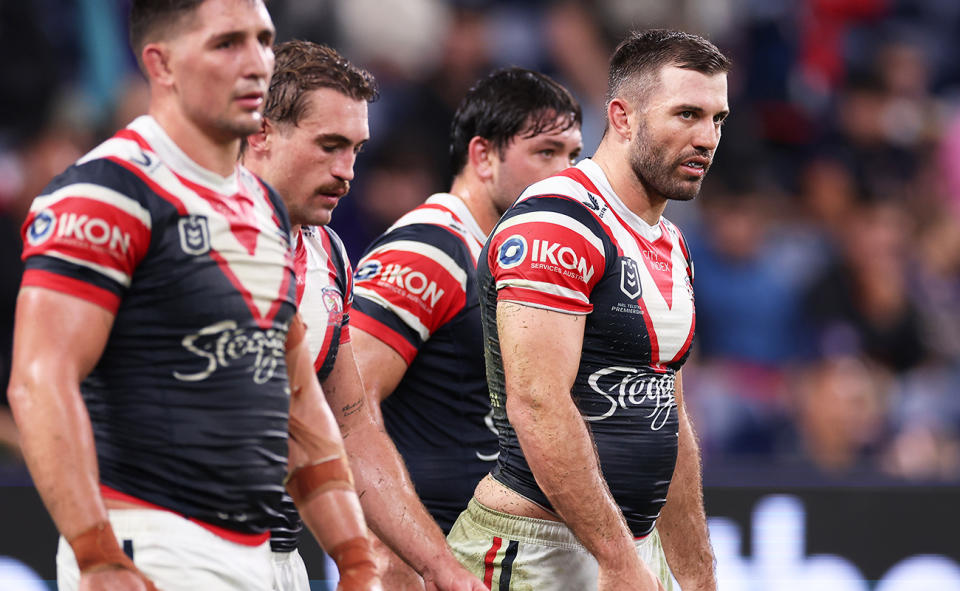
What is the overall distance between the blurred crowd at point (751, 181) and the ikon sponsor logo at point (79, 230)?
477 cm

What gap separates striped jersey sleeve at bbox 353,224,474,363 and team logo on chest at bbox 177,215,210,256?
1.64m

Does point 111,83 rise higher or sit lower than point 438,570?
higher

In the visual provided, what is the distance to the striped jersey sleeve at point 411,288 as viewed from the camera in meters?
4.46

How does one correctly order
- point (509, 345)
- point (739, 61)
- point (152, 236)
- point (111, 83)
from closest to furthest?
point (152, 236)
point (509, 345)
point (111, 83)
point (739, 61)

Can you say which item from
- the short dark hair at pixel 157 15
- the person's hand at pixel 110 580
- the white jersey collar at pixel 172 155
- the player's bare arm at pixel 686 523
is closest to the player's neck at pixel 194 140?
the white jersey collar at pixel 172 155

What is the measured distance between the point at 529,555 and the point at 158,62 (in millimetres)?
1854

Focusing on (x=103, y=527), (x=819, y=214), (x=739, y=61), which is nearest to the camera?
(x=103, y=527)

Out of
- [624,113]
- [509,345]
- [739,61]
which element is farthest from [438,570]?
Result: [739,61]

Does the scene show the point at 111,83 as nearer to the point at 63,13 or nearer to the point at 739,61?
the point at 63,13

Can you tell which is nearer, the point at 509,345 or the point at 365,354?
the point at 509,345

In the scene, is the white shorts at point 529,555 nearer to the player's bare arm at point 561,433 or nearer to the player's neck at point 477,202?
the player's bare arm at point 561,433

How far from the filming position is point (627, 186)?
3969 millimetres

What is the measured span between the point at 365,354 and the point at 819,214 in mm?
6395

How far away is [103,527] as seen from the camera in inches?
101
